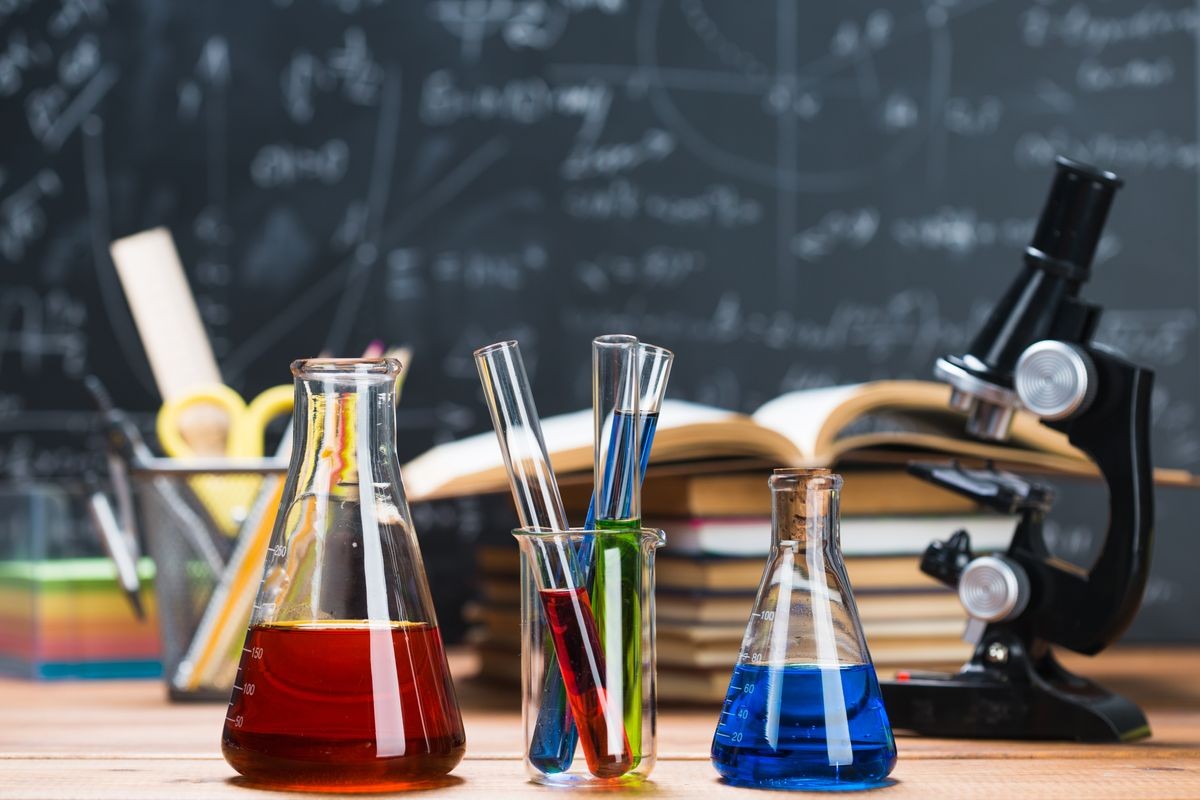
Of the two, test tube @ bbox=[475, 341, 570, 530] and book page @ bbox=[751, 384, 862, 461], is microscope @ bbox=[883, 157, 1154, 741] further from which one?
test tube @ bbox=[475, 341, 570, 530]

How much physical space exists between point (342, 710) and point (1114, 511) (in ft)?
1.60

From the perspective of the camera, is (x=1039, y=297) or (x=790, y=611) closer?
(x=790, y=611)

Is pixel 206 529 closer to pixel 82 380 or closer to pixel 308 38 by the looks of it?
pixel 82 380

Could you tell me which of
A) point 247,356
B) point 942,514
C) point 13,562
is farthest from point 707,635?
point 247,356

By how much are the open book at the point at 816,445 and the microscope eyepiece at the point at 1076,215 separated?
0.17 meters

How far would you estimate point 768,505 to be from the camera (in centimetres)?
101

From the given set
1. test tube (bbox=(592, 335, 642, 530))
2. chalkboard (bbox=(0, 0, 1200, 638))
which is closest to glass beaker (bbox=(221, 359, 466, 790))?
test tube (bbox=(592, 335, 642, 530))

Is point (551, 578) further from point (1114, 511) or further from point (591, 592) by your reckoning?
point (1114, 511)

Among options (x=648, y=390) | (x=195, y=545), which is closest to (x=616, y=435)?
(x=648, y=390)

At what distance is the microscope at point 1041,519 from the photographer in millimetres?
784

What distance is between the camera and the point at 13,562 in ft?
4.18

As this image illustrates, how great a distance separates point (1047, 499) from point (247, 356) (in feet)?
3.48

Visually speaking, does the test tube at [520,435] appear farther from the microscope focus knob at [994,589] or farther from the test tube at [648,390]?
the microscope focus knob at [994,589]

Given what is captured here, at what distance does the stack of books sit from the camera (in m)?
0.96
